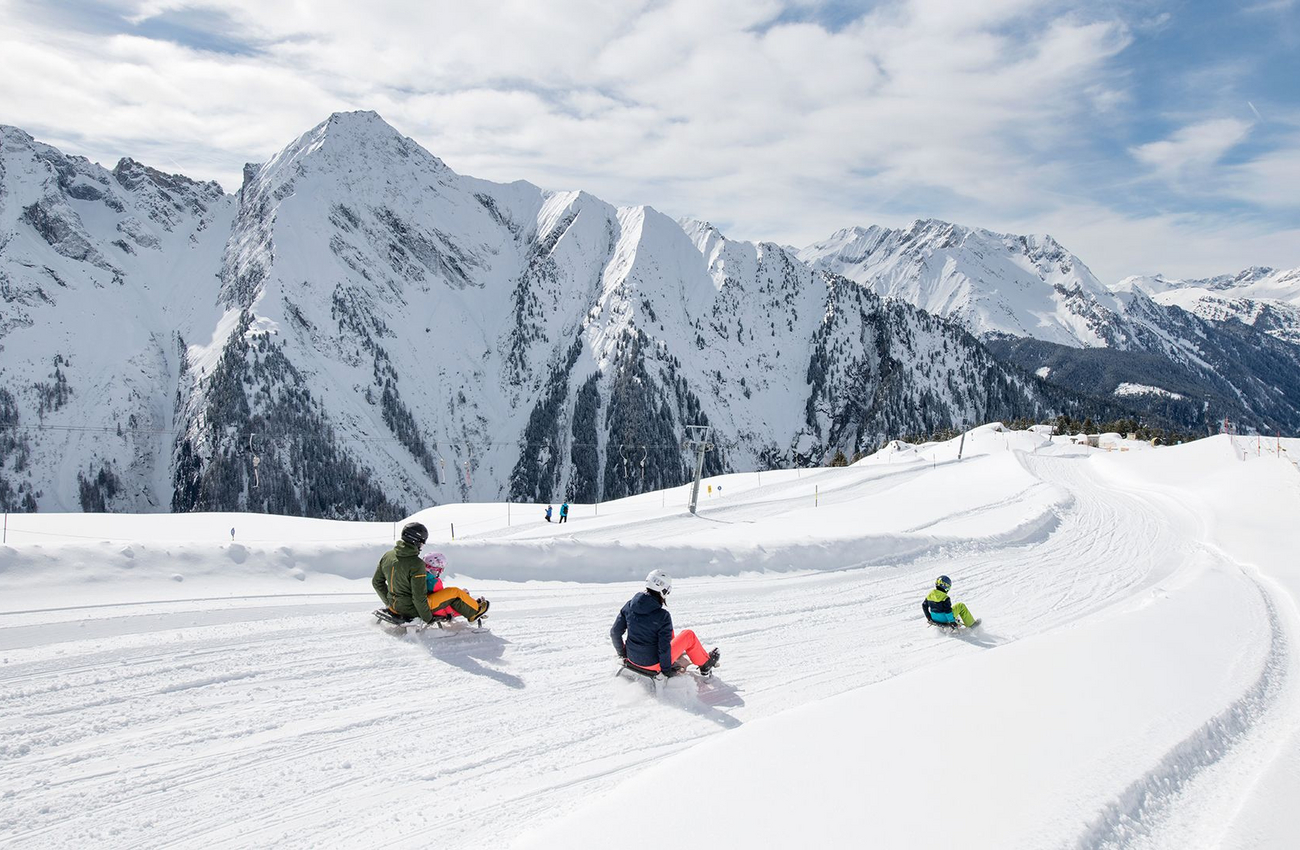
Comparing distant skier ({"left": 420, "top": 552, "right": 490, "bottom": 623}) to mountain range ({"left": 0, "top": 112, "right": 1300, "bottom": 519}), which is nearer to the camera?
distant skier ({"left": 420, "top": 552, "right": 490, "bottom": 623})

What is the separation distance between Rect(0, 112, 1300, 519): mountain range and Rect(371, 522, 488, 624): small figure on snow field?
110 meters

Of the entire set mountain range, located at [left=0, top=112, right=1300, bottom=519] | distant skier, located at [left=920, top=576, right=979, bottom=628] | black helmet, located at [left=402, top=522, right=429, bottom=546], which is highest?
mountain range, located at [left=0, top=112, right=1300, bottom=519]

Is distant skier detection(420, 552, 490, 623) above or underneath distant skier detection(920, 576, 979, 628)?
above

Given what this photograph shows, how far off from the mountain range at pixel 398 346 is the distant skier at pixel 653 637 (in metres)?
112

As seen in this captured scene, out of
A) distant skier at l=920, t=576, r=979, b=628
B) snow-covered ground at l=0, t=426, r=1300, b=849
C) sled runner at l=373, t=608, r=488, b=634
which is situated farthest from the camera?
distant skier at l=920, t=576, r=979, b=628

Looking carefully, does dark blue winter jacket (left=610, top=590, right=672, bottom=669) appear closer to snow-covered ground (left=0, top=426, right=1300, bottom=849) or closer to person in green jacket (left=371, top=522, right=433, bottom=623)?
snow-covered ground (left=0, top=426, right=1300, bottom=849)

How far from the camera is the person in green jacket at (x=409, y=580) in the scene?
8.73m

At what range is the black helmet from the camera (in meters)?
8.77

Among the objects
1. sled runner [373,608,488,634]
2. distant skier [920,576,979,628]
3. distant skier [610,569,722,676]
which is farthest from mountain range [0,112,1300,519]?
distant skier [610,569,722,676]

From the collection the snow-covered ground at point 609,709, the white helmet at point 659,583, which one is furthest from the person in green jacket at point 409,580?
the white helmet at point 659,583

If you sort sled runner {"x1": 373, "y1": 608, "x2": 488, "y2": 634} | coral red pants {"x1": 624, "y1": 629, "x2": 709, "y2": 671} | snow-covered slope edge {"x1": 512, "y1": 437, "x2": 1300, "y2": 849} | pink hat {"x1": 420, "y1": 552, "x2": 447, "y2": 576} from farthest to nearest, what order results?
pink hat {"x1": 420, "y1": 552, "x2": 447, "y2": 576}
sled runner {"x1": 373, "y1": 608, "x2": 488, "y2": 634}
coral red pants {"x1": 624, "y1": 629, "x2": 709, "y2": 671}
snow-covered slope edge {"x1": 512, "y1": 437, "x2": 1300, "y2": 849}

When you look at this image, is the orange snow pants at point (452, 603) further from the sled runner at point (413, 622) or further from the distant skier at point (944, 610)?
the distant skier at point (944, 610)

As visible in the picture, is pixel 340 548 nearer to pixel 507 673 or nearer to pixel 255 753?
pixel 507 673

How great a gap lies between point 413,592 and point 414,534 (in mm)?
736
